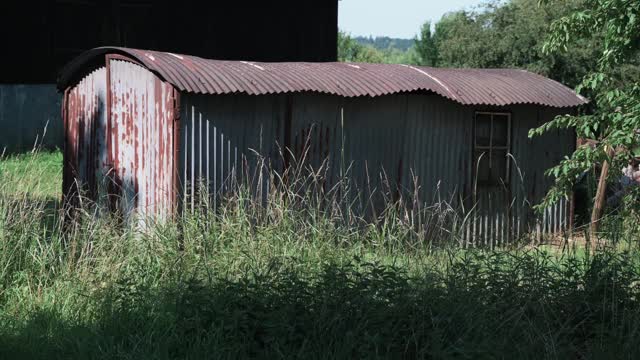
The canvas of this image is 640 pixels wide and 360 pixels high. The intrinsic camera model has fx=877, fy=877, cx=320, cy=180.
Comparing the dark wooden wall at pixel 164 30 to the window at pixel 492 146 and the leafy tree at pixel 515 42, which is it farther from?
the window at pixel 492 146

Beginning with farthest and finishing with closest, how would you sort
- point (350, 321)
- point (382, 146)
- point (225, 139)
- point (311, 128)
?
1. point (382, 146)
2. point (311, 128)
3. point (225, 139)
4. point (350, 321)

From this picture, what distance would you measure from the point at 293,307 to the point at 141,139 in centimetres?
462

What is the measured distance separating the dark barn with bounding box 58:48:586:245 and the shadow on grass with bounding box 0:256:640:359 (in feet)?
7.78

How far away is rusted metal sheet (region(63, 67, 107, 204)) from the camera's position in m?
10.2

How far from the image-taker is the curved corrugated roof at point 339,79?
9.20 meters

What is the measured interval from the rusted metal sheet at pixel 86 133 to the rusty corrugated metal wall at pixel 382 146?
1.61m

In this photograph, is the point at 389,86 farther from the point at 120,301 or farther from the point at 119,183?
the point at 120,301

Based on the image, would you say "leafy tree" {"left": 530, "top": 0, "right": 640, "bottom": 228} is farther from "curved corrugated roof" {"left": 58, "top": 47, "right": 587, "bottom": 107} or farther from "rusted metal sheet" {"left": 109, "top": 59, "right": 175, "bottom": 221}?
"rusted metal sheet" {"left": 109, "top": 59, "right": 175, "bottom": 221}

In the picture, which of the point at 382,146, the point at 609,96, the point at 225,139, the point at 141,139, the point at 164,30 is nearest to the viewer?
the point at 609,96

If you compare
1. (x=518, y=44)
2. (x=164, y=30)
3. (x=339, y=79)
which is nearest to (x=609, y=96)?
(x=339, y=79)

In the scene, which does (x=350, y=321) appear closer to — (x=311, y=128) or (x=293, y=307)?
(x=293, y=307)

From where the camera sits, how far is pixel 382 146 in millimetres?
10602

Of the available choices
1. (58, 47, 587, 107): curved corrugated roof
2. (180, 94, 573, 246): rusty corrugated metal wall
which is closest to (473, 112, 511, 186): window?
(180, 94, 573, 246): rusty corrugated metal wall

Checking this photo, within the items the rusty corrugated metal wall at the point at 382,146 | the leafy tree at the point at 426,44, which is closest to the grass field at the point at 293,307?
the rusty corrugated metal wall at the point at 382,146
